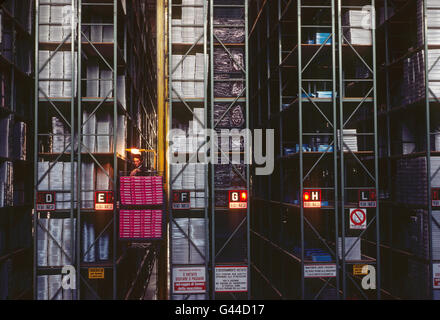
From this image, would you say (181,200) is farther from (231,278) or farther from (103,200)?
(231,278)

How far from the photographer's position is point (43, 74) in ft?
26.5

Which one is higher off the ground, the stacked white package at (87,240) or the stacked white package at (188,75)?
the stacked white package at (188,75)

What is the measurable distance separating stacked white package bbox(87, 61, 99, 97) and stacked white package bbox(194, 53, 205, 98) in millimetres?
2477

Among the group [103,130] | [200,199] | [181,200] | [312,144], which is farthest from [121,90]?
[312,144]

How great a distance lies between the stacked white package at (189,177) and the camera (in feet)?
25.9

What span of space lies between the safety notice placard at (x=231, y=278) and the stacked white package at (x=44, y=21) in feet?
22.5

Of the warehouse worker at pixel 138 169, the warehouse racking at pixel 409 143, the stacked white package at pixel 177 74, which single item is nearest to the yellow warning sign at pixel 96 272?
the warehouse worker at pixel 138 169

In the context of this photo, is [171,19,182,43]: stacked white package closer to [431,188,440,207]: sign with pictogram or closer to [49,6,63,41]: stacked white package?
[49,6,63,41]: stacked white package

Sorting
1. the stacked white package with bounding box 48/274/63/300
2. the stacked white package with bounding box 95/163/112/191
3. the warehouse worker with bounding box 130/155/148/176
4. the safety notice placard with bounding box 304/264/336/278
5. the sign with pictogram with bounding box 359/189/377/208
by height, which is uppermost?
the warehouse worker with bounding box 130/155/148/176

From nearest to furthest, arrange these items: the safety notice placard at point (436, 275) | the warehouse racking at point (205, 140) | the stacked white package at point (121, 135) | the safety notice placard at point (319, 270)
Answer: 1. the warehouse racking at point (205, 140)
2. the safety notice placard at point (319, 270)
3. the safety notice placard at point (436, 275)
4. the stacked white package at point (121, 135)

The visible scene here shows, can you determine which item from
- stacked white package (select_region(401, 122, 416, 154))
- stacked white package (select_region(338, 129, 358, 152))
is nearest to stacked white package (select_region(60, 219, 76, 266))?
stacked white package (select_region(338, 129, 358, 152))

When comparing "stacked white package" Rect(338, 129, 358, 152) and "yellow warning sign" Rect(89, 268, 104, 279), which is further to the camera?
"stacked white package" Rect(338, 129, 358, 152)

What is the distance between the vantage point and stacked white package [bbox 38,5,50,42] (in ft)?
26.4

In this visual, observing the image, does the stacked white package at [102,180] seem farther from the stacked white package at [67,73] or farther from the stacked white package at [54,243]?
the stacked white package at [67,73]
